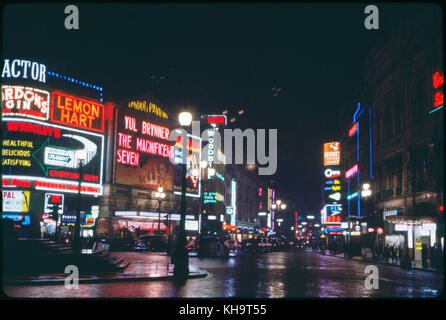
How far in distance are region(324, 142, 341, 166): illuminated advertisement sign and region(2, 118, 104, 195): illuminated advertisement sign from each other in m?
57.8

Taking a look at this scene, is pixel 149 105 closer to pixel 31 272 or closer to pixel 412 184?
pixel 412 184

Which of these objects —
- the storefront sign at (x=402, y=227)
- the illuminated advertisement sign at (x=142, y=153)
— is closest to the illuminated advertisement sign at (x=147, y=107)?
the illuminated advertisement sign at (x=142, y=153)

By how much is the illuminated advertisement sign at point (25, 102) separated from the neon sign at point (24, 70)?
2191 millimetres

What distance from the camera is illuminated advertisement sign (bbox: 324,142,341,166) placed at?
11200cm

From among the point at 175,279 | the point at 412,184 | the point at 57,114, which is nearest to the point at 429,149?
the point at 412,184

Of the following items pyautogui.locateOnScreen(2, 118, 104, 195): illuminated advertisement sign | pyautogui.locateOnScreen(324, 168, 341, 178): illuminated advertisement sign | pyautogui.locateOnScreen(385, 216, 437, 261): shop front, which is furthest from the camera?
pyautogui.locateOnScreen(324, 168, 341, 178): illuminated advertisement sign

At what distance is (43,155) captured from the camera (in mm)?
65875

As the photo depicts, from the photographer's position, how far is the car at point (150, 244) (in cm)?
5638

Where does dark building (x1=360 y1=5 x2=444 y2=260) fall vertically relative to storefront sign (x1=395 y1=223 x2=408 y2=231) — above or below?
above

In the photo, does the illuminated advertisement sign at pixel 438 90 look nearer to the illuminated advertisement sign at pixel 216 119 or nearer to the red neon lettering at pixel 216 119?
the illuminated advertisement sign at pixel 216 119

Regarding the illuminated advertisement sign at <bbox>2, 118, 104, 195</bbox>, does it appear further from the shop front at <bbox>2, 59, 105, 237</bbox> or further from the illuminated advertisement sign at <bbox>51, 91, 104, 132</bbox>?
the illuminated advertisement sign at <bbox>51, 91, 104, 132</bbox>

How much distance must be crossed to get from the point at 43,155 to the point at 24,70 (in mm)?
11428

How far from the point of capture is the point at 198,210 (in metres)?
95.2

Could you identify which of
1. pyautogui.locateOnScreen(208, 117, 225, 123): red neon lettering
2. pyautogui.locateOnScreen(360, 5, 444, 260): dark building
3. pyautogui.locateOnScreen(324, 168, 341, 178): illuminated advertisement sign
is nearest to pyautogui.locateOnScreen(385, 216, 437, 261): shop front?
pyautogui.locateOnScreen(360, 5, 444, 260): dark building
